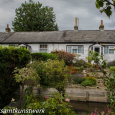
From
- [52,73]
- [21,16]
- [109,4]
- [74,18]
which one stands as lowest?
[52,73]

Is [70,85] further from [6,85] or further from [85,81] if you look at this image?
[6,85]

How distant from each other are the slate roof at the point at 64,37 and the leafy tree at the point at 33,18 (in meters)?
10.1

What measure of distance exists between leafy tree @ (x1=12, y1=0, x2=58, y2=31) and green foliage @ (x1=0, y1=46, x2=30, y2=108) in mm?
26878

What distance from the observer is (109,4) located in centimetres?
176

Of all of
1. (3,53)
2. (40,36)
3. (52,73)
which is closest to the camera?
(3,53)

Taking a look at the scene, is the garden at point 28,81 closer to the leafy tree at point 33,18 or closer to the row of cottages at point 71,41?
the row of cottages at point 71,41

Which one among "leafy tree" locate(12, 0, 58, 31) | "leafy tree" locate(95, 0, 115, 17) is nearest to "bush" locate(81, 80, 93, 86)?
"leafy tree" locate(95, 0, 115, 17)

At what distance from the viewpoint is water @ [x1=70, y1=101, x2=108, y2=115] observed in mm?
7355

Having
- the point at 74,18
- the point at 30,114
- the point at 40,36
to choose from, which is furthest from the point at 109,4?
the point at 74,18

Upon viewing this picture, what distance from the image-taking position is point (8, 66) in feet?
18.3

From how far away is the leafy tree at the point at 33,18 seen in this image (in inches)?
1287

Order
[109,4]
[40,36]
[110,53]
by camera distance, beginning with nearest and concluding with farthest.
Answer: [109,4]
[110,53]
[40,36]

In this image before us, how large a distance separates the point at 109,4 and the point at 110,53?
18.8m

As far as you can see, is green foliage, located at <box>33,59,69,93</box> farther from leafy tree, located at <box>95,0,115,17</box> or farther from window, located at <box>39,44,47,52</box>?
window, located at <box>39,44,47,52</box>
